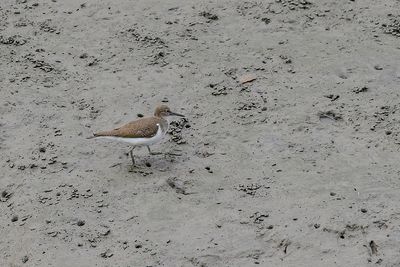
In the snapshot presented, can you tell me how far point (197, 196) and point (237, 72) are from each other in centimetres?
276

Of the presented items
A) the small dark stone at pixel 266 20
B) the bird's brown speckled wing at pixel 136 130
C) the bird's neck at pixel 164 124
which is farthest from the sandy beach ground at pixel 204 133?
the bird's brown speckled wing at pixel 136 130

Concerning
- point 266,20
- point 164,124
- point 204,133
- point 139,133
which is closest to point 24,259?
point 139,133

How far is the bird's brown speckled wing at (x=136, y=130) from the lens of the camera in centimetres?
888

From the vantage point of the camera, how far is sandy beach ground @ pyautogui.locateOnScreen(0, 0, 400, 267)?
7.86 meters

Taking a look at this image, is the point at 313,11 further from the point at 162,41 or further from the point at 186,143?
the point at 186,143

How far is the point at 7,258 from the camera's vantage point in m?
7.84

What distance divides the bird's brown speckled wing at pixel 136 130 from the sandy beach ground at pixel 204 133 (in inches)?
18.0

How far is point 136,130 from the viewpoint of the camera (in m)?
8.91

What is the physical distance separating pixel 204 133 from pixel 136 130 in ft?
3.56

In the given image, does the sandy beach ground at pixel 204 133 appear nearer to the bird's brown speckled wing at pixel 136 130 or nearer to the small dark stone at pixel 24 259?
the small dark stone at pixel 24 259

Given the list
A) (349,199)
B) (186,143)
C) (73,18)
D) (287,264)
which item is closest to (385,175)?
(349,199)

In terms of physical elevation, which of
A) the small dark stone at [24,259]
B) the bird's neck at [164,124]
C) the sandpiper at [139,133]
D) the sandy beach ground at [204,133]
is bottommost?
the small dark stone at [24,259]

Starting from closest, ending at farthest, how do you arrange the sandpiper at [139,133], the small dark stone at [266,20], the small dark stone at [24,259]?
the small dark stone at [24,259]
the sandpiper at [139,133]
the small dark stone at [266,20]

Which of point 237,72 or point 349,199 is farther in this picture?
point 237,72
